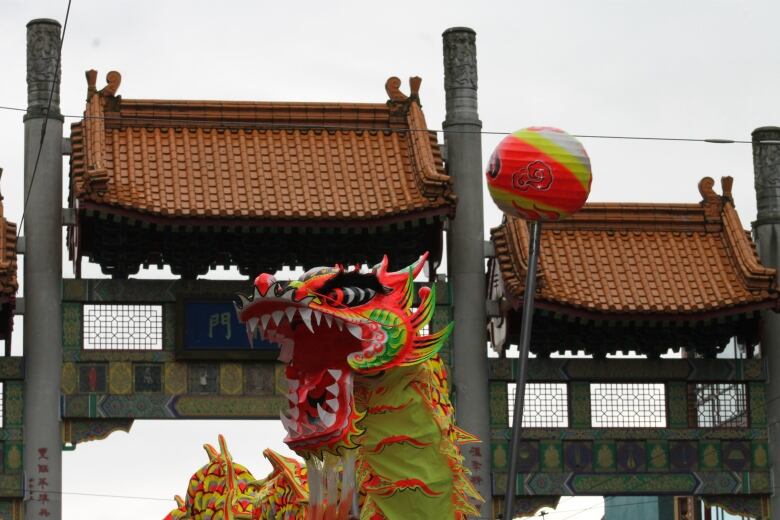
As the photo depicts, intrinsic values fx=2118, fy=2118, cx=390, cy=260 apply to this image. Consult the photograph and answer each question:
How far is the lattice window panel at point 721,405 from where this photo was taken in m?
25.3

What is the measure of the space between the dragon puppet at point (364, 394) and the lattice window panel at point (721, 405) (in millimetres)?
9950

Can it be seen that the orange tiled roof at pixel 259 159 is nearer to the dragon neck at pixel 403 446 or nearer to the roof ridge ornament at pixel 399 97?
the roof ridge ornament at pixel 399 97

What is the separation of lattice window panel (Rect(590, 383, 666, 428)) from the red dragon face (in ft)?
34.1

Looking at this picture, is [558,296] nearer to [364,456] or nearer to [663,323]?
[663,323]

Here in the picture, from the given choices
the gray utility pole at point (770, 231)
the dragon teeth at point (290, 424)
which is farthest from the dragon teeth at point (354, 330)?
the gray utility pole at point (770, 231)

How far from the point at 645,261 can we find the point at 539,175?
7920 mm

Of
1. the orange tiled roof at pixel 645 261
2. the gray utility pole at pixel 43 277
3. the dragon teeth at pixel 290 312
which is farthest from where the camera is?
the orange tiled roof at pixel 645 261

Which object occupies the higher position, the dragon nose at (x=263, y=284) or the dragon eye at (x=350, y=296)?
the dragon nose at (x=263, y=284)

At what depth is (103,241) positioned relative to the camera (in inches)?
946

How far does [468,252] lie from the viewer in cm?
2472

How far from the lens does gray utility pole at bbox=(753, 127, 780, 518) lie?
2505 cm

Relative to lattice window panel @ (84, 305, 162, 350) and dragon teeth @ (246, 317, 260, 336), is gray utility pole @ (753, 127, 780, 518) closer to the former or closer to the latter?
lattice window panel @ (84, 305, 162, 350)

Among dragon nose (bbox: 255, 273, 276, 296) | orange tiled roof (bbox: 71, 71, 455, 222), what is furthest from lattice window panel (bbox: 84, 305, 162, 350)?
dragon nose (bbox: 255, 273, 276, 296)

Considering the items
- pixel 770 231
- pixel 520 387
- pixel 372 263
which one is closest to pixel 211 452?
pixel 520 387
